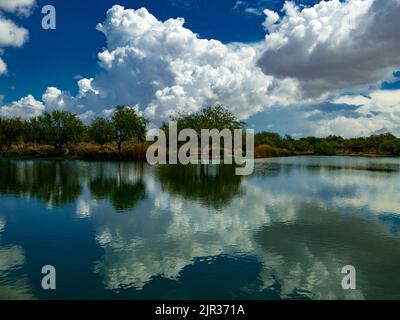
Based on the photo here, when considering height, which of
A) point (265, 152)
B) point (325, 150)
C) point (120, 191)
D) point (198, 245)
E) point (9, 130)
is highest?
point (9, 130)

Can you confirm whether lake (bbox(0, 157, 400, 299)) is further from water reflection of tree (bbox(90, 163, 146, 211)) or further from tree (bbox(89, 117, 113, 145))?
tree (bbox(89, 117, 113, 145))

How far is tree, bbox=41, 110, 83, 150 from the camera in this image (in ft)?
298

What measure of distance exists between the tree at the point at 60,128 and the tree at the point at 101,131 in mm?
4432

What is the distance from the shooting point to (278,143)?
14362 cm

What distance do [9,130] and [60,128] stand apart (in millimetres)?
13933

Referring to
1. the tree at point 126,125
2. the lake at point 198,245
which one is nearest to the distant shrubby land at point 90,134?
the tree at point 126,125

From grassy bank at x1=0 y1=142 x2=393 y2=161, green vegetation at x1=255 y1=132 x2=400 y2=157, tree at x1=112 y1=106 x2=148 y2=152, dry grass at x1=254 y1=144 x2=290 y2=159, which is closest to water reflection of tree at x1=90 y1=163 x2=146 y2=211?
grassy bank at x1=0 y1=142 x2=393 y2=161

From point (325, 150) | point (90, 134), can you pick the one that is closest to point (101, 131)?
point (90, 134)

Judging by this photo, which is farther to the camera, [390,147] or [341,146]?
[341,146]

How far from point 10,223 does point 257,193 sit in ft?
61.2

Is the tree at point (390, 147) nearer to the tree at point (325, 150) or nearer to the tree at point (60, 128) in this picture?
the tree at point (325, 150)

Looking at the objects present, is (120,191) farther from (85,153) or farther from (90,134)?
(90,134)

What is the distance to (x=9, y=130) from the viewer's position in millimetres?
92750

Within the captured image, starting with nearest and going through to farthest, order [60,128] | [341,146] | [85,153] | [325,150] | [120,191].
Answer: [120,191] < [85,153] < [60,128] < [325,150] < [341,146]
